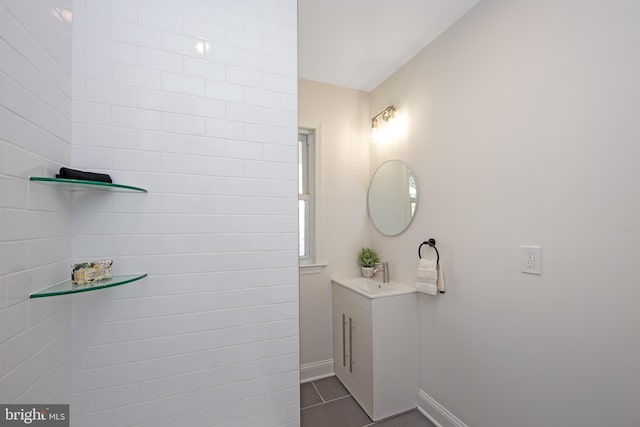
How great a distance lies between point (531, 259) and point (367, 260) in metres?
1.25

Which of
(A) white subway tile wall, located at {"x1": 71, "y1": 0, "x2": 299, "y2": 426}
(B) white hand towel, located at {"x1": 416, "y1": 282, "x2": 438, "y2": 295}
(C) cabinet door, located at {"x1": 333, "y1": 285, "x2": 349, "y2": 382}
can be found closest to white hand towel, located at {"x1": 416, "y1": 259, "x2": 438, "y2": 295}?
(B) white hand towel, located at {"x1": 416, "y1": 282, "x2": 438, "y2": 295}


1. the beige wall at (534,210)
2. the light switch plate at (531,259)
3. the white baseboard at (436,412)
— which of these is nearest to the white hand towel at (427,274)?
the beige wall at (534,210)

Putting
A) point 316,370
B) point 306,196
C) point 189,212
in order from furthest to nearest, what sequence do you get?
1. point 306,196
2. point 316,370
3. point 189,212

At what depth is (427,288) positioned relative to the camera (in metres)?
1.77

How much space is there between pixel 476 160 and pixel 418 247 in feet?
2.33

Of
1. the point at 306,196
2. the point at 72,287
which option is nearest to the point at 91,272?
the point at 72,287

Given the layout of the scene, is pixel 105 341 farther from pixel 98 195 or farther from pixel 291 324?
pixel 291 324

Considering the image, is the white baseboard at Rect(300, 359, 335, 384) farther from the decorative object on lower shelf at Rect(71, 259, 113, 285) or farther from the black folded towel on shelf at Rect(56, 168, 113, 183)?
the black folded towel on shelf at Rect(56, 168, 113, 183)

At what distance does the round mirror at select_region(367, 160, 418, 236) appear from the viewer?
2.04 m

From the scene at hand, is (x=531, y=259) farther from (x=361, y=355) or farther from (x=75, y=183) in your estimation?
(x=75, y=183)

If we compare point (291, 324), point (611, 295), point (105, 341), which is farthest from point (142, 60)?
point (611, 295)

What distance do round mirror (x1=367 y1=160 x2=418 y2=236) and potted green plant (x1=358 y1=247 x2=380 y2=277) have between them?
0.23 meters

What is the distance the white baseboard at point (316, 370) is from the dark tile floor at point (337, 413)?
9 centimetres

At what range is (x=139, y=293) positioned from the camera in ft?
3.32
